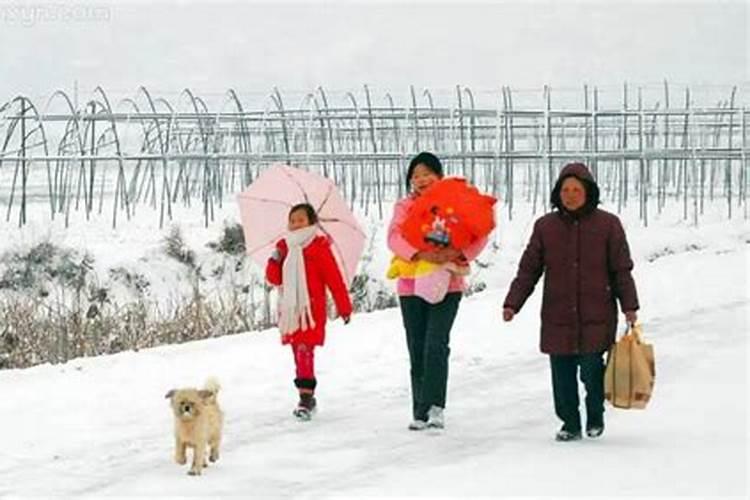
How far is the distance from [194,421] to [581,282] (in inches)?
90.9

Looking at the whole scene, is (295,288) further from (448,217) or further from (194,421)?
(194,421)

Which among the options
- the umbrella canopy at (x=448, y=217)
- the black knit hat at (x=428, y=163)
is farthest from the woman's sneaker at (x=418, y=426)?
the black knit hat at (x=428, y=163)

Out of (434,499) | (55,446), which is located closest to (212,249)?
(55,446)

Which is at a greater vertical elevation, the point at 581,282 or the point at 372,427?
the point at 581,282

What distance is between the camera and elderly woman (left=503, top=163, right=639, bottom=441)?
7.81 meters

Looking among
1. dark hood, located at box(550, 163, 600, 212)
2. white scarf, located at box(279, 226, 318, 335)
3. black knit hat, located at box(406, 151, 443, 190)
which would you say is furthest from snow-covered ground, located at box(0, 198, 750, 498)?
black knit hat, located at box(406, 151, 443, 190)

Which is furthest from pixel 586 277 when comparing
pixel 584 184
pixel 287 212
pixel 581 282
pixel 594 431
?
pixel 287 212

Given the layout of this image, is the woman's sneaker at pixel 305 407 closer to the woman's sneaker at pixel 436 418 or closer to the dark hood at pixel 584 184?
the woman's sneaker at pixel 436 418

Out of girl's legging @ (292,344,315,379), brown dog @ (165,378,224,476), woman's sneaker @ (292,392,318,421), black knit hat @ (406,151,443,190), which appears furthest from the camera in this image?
girl's legging @ (292,344,315,379)

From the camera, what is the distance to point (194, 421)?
→ 281 inches

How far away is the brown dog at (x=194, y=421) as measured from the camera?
23.3 feet

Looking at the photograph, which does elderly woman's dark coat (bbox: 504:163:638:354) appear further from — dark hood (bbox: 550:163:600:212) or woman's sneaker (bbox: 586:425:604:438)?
woman's sneaker (bbox: 586:425:604:438)

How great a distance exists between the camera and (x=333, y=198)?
9469 millimetres

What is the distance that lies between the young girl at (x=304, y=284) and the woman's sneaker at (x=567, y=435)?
1.66 meters
